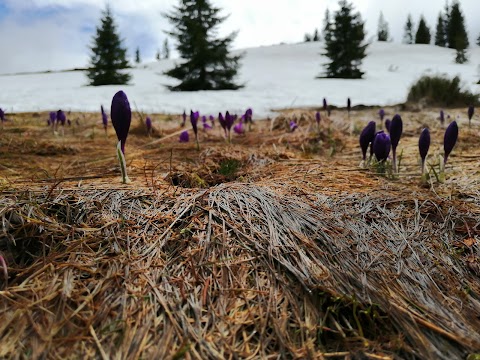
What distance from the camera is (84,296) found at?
78 centimetres

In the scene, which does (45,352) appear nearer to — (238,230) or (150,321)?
(150,321)

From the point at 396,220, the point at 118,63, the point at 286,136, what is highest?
the point at 118,63

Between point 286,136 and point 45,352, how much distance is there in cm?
256

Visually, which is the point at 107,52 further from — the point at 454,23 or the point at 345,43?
the point at 454,23

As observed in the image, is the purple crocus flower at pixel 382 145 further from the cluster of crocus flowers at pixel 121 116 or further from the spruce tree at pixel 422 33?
the spruce tree at pixel 422 33

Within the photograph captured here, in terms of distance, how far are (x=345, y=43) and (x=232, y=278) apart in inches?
740

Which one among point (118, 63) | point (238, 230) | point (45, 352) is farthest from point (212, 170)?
point (118, 63)

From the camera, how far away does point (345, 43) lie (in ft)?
57.0

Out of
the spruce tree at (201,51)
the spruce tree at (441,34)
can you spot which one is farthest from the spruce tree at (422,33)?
the spruce tree at (201,51)

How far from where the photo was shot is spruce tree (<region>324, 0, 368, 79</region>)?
1689cm

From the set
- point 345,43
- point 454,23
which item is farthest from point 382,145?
point 454,23

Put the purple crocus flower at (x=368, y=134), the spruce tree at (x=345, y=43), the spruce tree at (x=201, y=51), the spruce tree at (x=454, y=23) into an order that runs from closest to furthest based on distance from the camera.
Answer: the purple crocus flower at (x=368, y=134), the spruce tree at (x=201, y=51), the spruce tree at (x=345, y=43), the spruce tree at (x=454, y=23)

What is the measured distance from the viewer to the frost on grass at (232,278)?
71 cm

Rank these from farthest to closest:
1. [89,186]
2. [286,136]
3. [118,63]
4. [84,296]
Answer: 1. [118,63]
2. [286,136]
3. [89,186]
4. [84,296]
